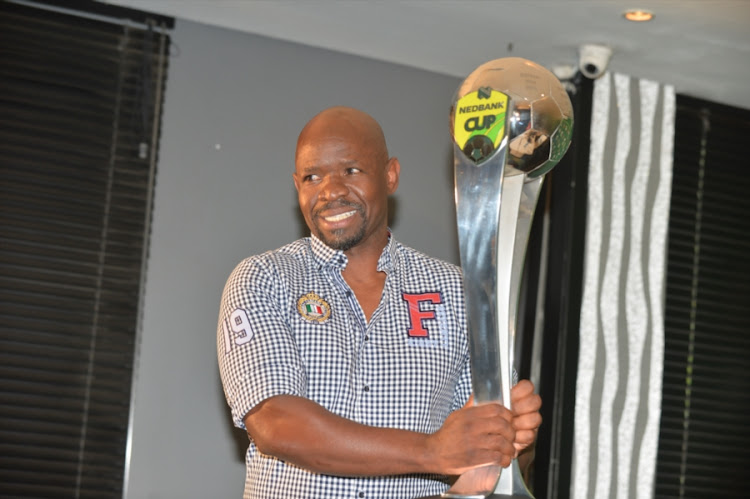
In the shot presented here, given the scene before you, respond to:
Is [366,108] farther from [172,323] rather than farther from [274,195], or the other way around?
[172,323]

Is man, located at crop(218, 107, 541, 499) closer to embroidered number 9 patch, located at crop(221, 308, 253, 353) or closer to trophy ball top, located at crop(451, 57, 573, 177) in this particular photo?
embroidered number 9 patch, located at crop(221, 308, 253, 353)

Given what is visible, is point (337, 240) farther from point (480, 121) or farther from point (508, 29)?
point (508, 29)

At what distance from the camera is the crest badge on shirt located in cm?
189

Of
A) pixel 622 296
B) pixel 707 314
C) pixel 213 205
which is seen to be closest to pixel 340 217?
pixel 213 205

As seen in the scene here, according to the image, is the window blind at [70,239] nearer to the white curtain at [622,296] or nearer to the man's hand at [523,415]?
the white curtain at [622,296]

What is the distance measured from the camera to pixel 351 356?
6.19 feet

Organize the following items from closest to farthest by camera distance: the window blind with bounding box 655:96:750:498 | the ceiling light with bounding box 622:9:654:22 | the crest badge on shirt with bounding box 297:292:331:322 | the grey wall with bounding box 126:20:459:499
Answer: the crest badge on shirt with bounding box 297:292:331:322, the ceiling light with bounding box 622:9:654:22, the grey wall with bounding box 126:20:459:499, the window blind with bounding box 655:96:750:498

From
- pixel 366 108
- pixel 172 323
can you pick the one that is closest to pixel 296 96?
pixel 366 108

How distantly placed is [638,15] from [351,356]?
76.0 inches

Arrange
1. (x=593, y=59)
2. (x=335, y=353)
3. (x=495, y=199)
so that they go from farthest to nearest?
(x=593, y=59), (x=335, y=353), (x=495, y=199)

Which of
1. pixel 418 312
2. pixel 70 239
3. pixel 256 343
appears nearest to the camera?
pixel 256 343

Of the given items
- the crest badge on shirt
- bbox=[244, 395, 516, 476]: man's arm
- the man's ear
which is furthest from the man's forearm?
the man's ear

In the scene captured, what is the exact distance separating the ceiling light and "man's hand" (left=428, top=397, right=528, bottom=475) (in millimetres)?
2190

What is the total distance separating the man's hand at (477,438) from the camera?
139 cm
